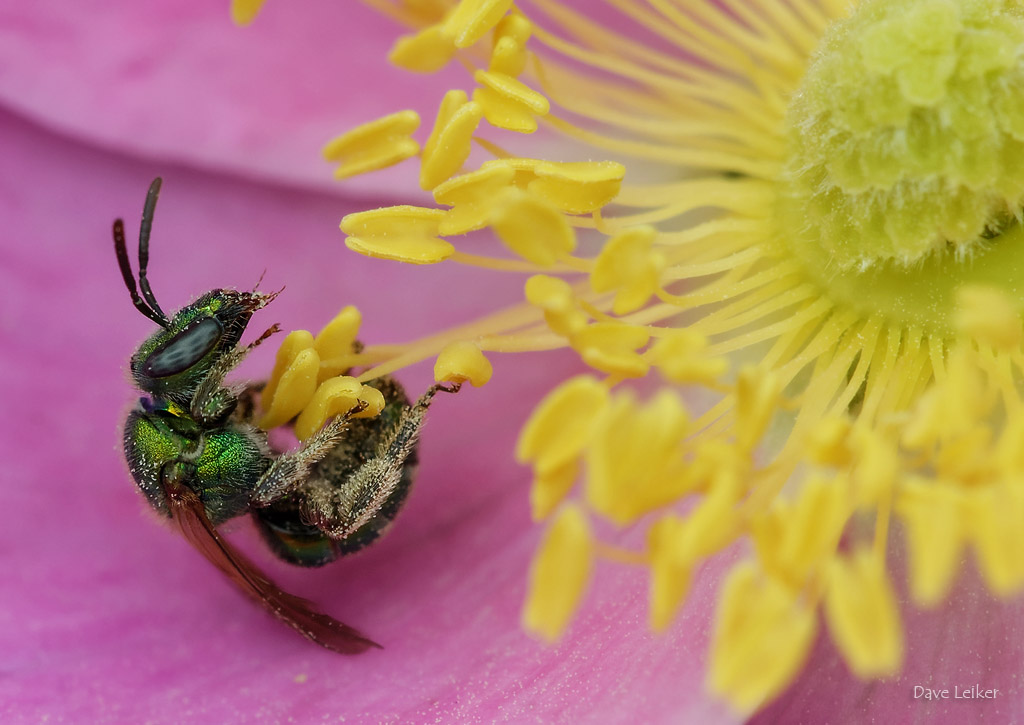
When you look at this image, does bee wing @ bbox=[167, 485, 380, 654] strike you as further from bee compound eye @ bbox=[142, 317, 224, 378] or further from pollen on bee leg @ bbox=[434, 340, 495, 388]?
pollen on bee leg @ bbox=[434, 340, 495, 388]

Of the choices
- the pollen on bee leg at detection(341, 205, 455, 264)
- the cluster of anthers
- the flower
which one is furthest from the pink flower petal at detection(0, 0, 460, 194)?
the pollen on bee leg at detection(341, 205, 455, 264)

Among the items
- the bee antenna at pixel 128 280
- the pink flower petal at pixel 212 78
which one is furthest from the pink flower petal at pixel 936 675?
the pink flower petal at pixel 212 78

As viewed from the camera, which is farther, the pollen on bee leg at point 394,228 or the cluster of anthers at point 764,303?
the pollen on bee leg at point 394,228

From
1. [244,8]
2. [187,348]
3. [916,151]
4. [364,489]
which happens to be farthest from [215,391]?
[916,151]

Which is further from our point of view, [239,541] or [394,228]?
[239,541]

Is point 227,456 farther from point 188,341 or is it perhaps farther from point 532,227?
point 532,227

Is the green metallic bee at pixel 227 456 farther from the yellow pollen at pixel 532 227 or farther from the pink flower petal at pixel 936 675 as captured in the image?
the pink flower petal at pixel 936 675
